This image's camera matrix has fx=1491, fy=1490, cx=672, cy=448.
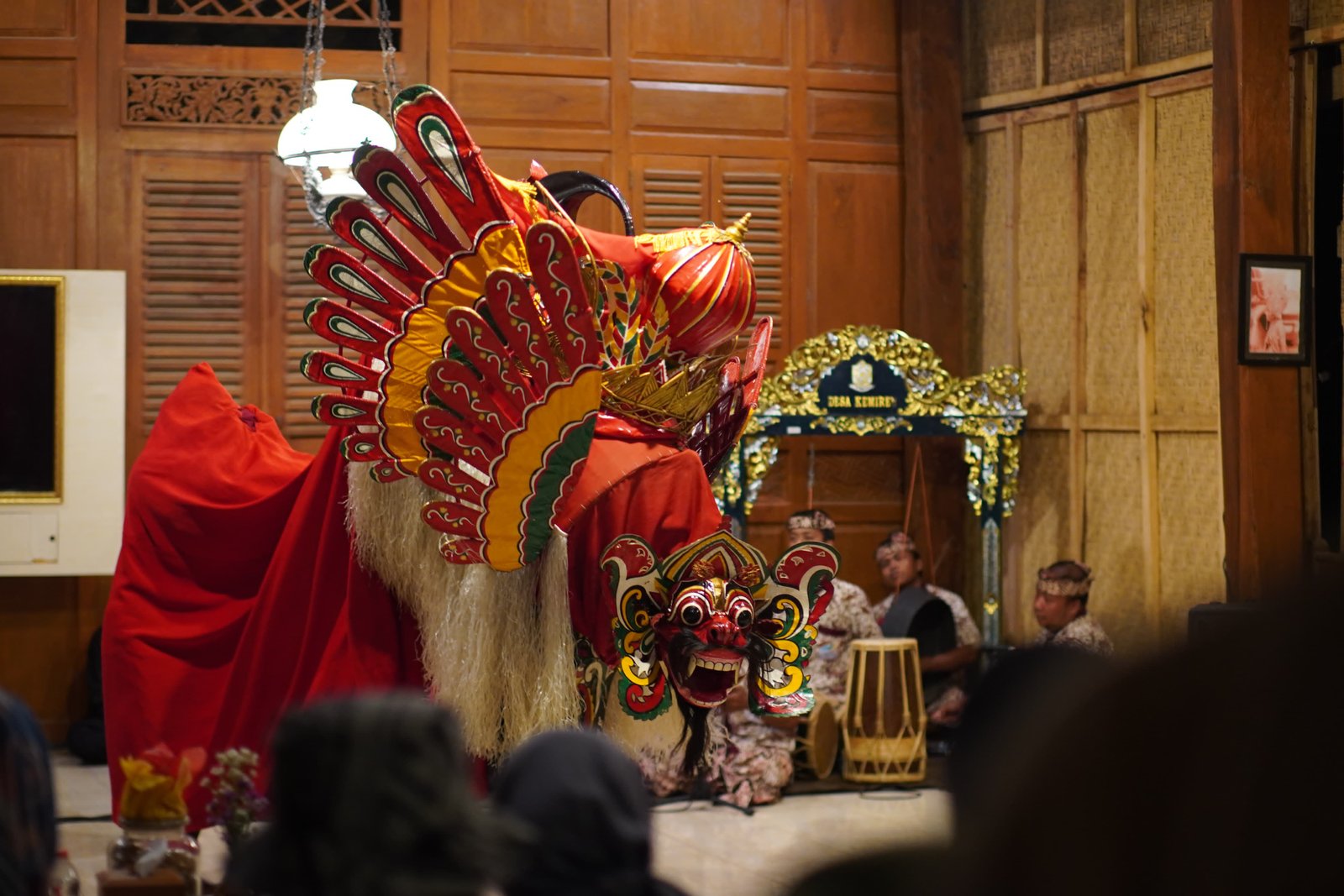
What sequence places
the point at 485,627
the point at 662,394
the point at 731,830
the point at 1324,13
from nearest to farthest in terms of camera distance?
the point at 485,627 < the point at 662,394 < the point at 731,830 < the point at 1324,13

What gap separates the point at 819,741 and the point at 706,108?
8.97ft

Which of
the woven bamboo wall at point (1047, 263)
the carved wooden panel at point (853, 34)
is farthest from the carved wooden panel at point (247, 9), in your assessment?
the woven bamboo wall at point (1047, 263)

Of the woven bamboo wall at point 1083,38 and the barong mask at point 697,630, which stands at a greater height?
the woven bamboo wall at point 1083,38

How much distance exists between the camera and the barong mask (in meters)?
2.43

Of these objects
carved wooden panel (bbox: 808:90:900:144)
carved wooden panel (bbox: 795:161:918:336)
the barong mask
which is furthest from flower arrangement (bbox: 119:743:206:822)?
carved wooden panel (bbox: 808:90:900:144)

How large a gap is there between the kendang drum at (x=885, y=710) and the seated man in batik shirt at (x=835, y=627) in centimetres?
20

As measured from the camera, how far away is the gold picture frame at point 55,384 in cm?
564

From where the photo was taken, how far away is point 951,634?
5.82 m

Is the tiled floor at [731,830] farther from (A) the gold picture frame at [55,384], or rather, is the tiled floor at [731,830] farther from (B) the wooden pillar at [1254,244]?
(B) the wooden pillar at [1254,244]

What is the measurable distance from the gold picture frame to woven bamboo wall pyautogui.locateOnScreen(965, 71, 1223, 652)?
12.5 feet

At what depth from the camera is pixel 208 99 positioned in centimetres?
601

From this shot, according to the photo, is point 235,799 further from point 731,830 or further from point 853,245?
point 853,245

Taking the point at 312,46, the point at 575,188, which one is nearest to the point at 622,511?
the point at 575,188

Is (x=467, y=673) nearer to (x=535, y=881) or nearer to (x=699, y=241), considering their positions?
(x=699, y=241)
